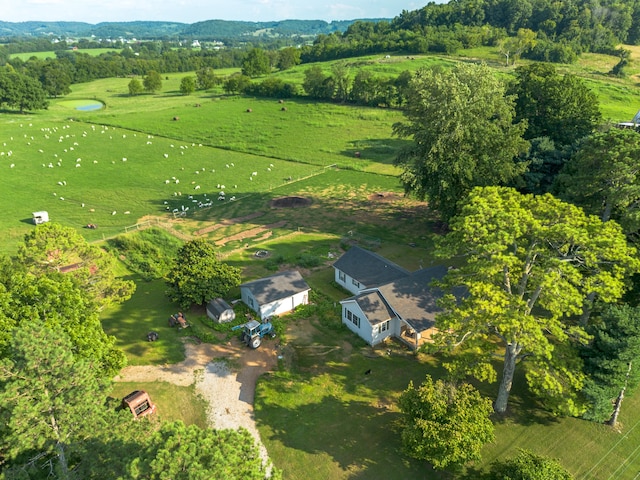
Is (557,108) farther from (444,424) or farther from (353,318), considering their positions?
(444,424)

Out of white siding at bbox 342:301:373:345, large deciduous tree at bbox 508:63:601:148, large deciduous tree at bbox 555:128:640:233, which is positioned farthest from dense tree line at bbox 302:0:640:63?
white siding at bbox 342:301:373:345

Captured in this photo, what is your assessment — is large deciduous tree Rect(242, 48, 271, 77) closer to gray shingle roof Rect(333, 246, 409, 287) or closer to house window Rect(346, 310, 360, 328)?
gray shingle roof Rect(333, 246, 409, 287)

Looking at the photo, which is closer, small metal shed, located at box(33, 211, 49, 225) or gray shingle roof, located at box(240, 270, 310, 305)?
gray shingle roof, located at box(240, 270, 310, 305)

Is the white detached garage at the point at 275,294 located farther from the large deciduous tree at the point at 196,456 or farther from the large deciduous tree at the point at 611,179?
the large deciduous tree at the point at 611,179

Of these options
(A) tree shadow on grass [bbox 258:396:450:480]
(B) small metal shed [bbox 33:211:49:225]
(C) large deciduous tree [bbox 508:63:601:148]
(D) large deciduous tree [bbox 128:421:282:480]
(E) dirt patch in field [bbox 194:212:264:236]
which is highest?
(C) large deciduous tree [bbox 508:63:601:148]

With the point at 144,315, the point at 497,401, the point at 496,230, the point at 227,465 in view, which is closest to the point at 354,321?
the point at 497,401

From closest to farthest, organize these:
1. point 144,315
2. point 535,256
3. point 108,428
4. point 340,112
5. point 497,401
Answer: point 108,428
point 535,256
point 497,401
point 144,315
point 340,112

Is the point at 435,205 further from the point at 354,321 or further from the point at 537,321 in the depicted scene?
the point at 537,321
